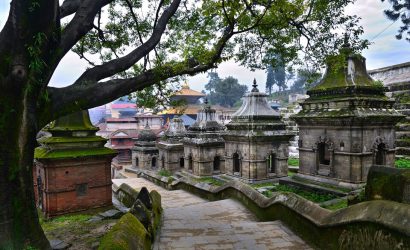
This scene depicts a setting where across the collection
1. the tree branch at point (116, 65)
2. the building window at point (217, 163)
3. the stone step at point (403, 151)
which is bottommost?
the building window at point (217, 163)

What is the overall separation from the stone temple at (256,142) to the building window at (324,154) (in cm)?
379

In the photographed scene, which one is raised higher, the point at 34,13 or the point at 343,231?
the point at 34,13

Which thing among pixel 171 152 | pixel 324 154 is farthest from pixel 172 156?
pixel 324 154

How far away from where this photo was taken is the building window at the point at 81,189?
13.3 metres

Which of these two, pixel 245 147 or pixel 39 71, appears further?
pixel 245 147

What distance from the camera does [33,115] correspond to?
5.25m

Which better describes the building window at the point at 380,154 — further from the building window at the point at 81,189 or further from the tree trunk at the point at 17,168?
the tree trunk at the point at 17,168

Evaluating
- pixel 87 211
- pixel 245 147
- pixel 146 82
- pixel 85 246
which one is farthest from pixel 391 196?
pixel 245 147

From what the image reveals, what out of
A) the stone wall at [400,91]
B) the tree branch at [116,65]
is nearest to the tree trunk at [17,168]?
the tree branch at [116,65]

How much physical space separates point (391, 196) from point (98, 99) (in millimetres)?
5308

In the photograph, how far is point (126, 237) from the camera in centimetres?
455

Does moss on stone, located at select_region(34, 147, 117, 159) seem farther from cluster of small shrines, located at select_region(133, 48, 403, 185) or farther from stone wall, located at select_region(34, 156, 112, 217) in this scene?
cluster of small shrines, located at select_region(133, 48, 403, 185)

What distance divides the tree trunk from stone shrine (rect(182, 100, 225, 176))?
18.3m

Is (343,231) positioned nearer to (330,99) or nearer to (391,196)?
(391,196)
